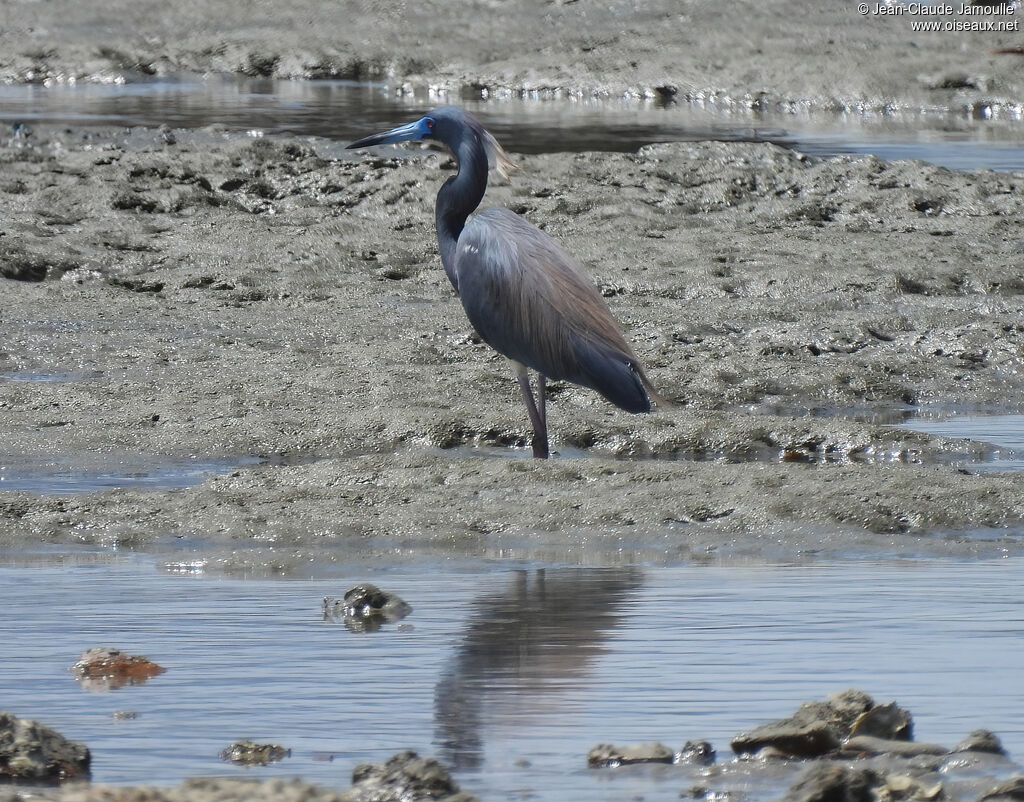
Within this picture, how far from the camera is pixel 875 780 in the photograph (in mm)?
3400

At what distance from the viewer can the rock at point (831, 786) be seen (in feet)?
10.7

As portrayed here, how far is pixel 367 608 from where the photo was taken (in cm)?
504

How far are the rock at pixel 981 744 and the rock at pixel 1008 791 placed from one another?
0.30 m

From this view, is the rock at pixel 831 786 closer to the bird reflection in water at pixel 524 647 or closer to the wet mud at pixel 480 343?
the bird reflection in water at pixel 524 647

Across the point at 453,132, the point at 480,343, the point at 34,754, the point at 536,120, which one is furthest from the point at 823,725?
the point at 536,120

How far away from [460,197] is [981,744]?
454cm

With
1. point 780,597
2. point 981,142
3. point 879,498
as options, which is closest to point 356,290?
point 879,498

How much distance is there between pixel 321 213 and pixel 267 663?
29.1 feet

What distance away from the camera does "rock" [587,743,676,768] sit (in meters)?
3.68

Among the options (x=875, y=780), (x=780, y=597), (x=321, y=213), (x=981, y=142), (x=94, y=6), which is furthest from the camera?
(x=94, y=6)

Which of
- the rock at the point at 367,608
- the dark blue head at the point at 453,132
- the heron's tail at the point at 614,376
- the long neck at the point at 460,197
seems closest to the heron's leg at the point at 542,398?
the heron's tail at the point at 614,376

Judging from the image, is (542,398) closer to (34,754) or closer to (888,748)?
(888,748)

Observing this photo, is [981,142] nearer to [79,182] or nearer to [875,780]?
[79,182]

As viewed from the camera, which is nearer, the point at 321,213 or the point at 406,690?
the point at 406,690
